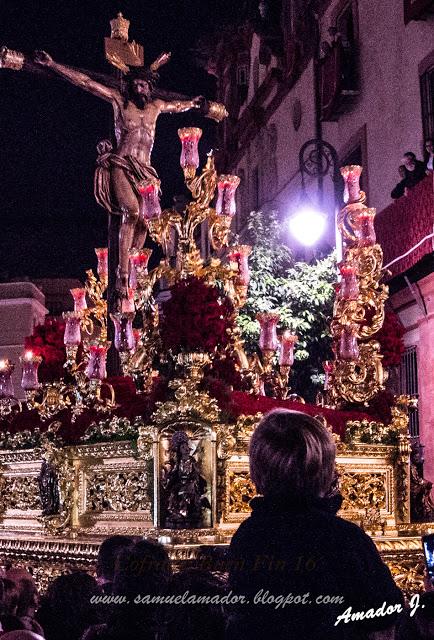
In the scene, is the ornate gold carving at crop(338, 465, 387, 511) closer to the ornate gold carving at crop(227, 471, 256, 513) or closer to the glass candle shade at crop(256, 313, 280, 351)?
the ornate gold carving at crop(227, 471, 256, 513)

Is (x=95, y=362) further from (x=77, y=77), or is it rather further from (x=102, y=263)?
(x=77, y=77)

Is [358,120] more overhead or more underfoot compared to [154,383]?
more overhead

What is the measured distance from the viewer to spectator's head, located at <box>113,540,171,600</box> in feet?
10.9

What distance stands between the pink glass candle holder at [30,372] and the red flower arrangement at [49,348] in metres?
0.36

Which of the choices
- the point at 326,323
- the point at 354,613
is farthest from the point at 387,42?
the point at 354,613

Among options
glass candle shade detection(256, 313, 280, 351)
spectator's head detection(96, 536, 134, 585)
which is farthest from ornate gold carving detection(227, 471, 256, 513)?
spectator's head detection(96, 536, 134, 585)

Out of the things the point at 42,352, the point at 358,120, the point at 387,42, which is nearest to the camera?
the point at 42,352

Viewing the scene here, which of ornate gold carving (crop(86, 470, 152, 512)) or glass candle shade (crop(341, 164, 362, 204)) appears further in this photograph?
glass candle shade (crop(341, 164, 362, 204))

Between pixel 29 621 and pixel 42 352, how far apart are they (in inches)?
201

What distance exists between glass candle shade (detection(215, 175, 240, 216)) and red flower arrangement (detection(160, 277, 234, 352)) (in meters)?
0.86

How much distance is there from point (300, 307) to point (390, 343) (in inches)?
269

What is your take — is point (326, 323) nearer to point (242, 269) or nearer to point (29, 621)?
point (242, 269)

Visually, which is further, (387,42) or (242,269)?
(387,42)

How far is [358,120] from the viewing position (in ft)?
57.6
